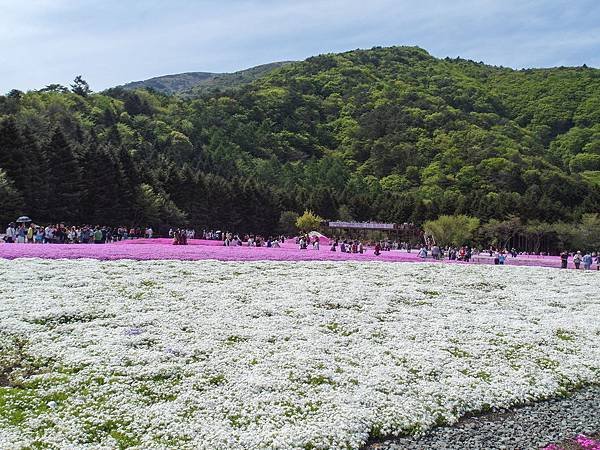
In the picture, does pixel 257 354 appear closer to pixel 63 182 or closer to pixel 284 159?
pixel 63 182

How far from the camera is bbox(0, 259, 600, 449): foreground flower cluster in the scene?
12.4 metres

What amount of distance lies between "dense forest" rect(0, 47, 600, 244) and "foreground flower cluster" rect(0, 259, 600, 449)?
37.1 metres

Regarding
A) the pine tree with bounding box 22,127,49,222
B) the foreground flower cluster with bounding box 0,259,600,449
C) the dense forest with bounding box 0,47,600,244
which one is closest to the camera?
the foreground flower cluster with bounding box 0,259,600,449

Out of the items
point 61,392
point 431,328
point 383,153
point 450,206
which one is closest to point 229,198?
point 450,206

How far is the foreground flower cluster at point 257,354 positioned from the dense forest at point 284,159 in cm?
3706

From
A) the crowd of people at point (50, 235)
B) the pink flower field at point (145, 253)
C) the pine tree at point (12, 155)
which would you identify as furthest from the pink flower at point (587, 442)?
the pine tree at point (12, 155)

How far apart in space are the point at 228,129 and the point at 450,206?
85628 mm

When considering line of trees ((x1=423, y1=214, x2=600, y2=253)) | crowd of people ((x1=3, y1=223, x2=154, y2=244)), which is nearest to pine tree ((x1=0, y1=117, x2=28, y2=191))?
crowd of people ((x1=3, y1=223, x2=154, y2=244))

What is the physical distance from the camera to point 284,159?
173375 millimetres

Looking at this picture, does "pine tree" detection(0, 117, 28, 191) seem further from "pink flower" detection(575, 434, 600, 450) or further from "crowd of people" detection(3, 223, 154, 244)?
"pink flower" detection(575, 434, 600, 450)

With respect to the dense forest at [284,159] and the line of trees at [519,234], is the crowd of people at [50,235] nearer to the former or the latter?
the dense forest at [284,159]

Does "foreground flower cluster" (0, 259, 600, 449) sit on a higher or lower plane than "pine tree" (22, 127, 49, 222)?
lower

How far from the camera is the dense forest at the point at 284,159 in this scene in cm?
6619

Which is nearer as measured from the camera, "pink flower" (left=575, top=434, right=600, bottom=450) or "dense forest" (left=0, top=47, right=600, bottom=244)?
"pink flower" (left=575, top=434, right=600, bottom=450)
